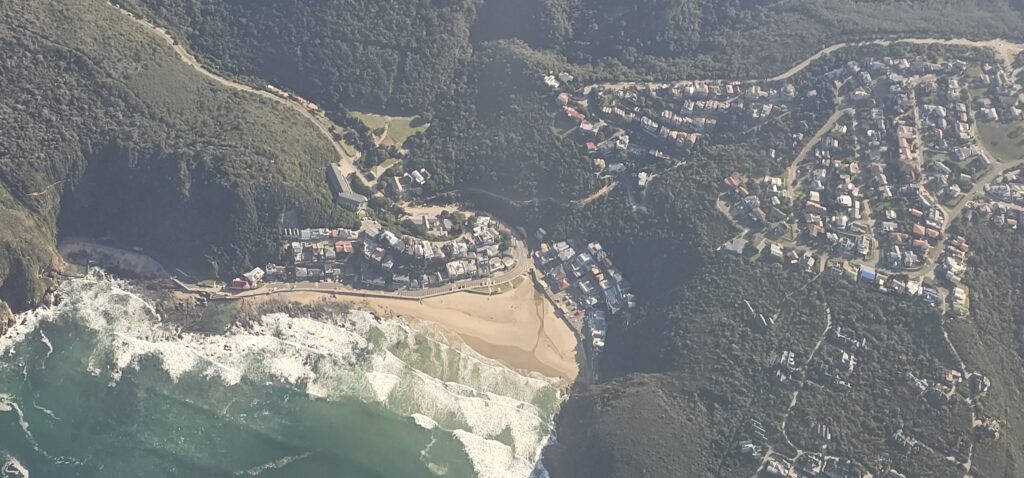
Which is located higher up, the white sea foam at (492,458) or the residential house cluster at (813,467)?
the residential house cluster at (813,467)

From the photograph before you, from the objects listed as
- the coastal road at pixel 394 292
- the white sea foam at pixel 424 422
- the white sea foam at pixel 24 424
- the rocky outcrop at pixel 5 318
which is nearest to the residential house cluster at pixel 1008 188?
the coastal road at pixel 394 292

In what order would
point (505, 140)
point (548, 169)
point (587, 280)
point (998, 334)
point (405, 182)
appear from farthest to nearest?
point (505, 140) → point (405, 182) → point (548, 169) → point (587, 280) → point (998, 334)

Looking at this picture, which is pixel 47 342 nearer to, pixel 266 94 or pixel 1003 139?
pixel 266 94

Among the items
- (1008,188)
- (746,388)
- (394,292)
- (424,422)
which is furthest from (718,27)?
(424,422)

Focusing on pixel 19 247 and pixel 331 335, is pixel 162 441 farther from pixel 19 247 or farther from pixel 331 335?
pixel 19 247

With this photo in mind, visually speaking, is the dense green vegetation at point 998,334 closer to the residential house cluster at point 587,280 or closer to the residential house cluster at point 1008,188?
the residential house cluster at point 1008,188

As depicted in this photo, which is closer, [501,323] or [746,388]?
[746,388]

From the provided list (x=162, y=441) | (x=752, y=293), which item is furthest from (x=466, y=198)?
(x=162, y=441)
